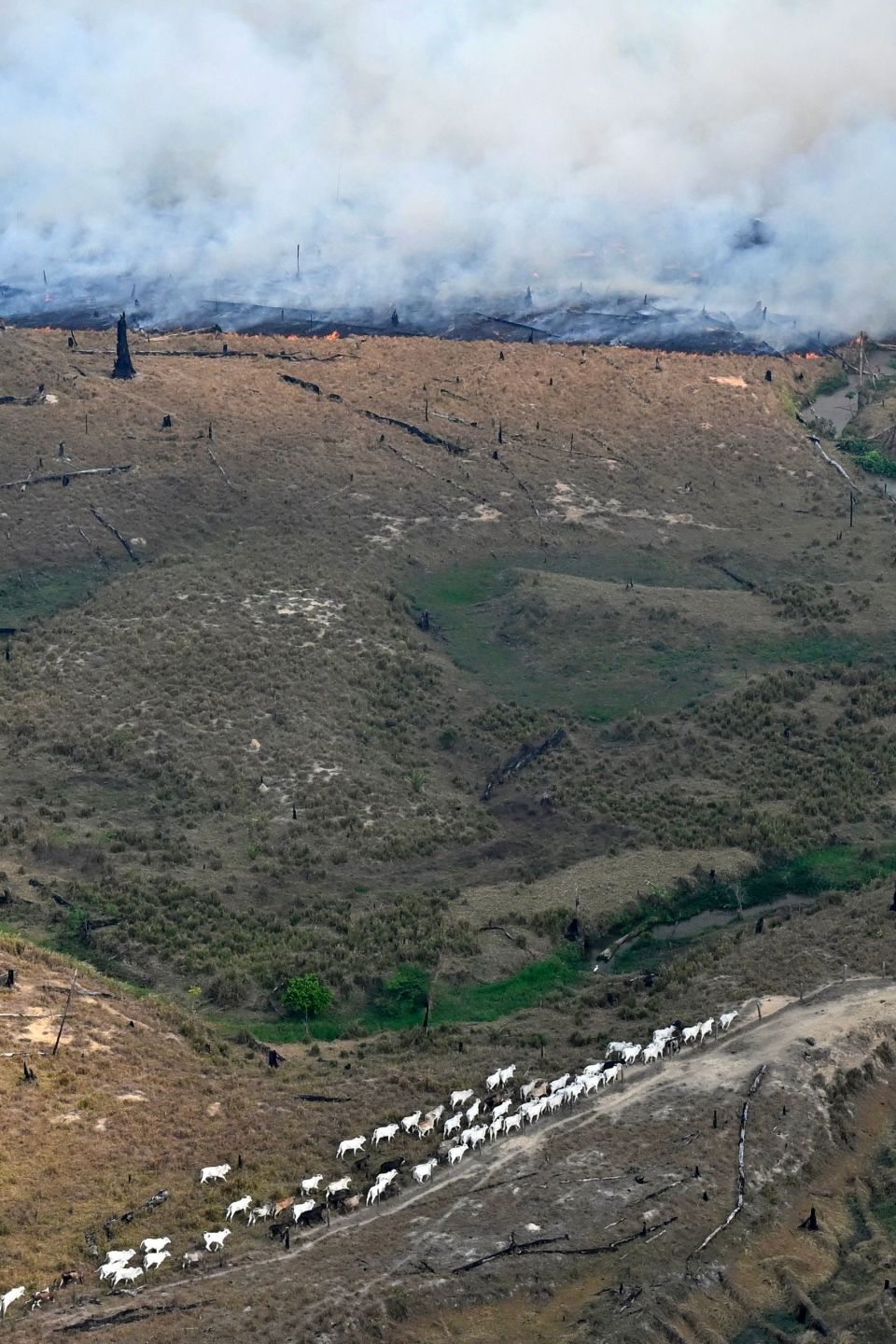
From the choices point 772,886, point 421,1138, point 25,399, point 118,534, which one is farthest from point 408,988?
point 25,399

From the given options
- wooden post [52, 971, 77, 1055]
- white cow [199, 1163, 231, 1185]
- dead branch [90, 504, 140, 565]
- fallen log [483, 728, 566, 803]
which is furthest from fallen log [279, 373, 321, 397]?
white cow [199, 1163, 231, 1185]

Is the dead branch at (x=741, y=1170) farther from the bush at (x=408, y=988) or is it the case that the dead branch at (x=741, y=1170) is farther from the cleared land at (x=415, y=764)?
the bush at (x=408, y=988)

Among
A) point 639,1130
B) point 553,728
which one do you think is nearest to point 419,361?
point 553,728

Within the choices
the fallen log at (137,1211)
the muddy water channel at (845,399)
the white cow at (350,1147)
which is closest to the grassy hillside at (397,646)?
the muddy water channel at (845,399)

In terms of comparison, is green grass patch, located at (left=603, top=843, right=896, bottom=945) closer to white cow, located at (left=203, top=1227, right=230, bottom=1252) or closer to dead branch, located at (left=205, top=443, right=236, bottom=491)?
white cow, located at (left=203, top=1227, right=230, bottom=1252)

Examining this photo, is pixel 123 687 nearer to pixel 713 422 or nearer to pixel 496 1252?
pixel 496 1252

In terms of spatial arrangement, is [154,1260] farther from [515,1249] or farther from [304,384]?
[304,384]

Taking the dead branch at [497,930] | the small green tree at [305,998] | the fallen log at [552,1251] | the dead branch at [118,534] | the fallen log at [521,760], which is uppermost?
the dead branch at [118,534]
